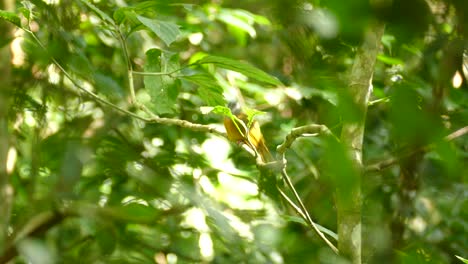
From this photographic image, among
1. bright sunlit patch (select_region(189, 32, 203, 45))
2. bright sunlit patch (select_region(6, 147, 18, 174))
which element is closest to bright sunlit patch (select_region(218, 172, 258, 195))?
bright sunlit patch (select_region(189, 32, 203, 45))

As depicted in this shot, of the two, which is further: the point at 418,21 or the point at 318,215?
the point at 318,215

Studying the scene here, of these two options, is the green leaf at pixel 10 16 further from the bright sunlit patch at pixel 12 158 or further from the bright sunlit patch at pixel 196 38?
the bright sunlit patch at pixel 196 38

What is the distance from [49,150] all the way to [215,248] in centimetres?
55

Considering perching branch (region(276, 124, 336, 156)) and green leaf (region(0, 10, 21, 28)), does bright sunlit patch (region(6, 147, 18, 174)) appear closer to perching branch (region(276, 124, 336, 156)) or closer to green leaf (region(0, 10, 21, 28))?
green leaf (region(0, 10, 21, 28))

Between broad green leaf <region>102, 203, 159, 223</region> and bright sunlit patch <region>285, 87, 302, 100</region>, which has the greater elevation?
broad green leaf <region>102, 203, 159, 223</region>

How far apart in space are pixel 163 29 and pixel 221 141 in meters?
1.10

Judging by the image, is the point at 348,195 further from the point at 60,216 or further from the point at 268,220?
the point at 268,220

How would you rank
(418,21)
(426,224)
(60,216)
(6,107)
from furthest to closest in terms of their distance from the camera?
1. (426,224)
2. (6,107)
3. (60,216)
4. (418,21)

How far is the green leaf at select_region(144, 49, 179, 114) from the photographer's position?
132 centimetres

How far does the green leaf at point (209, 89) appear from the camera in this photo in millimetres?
1247

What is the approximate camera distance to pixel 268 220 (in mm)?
1450

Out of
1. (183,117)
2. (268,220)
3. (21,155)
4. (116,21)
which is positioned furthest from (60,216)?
(183,117)

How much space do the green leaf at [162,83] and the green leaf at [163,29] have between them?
Result: 0.20 metres

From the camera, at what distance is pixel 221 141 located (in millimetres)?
Result: 2182
